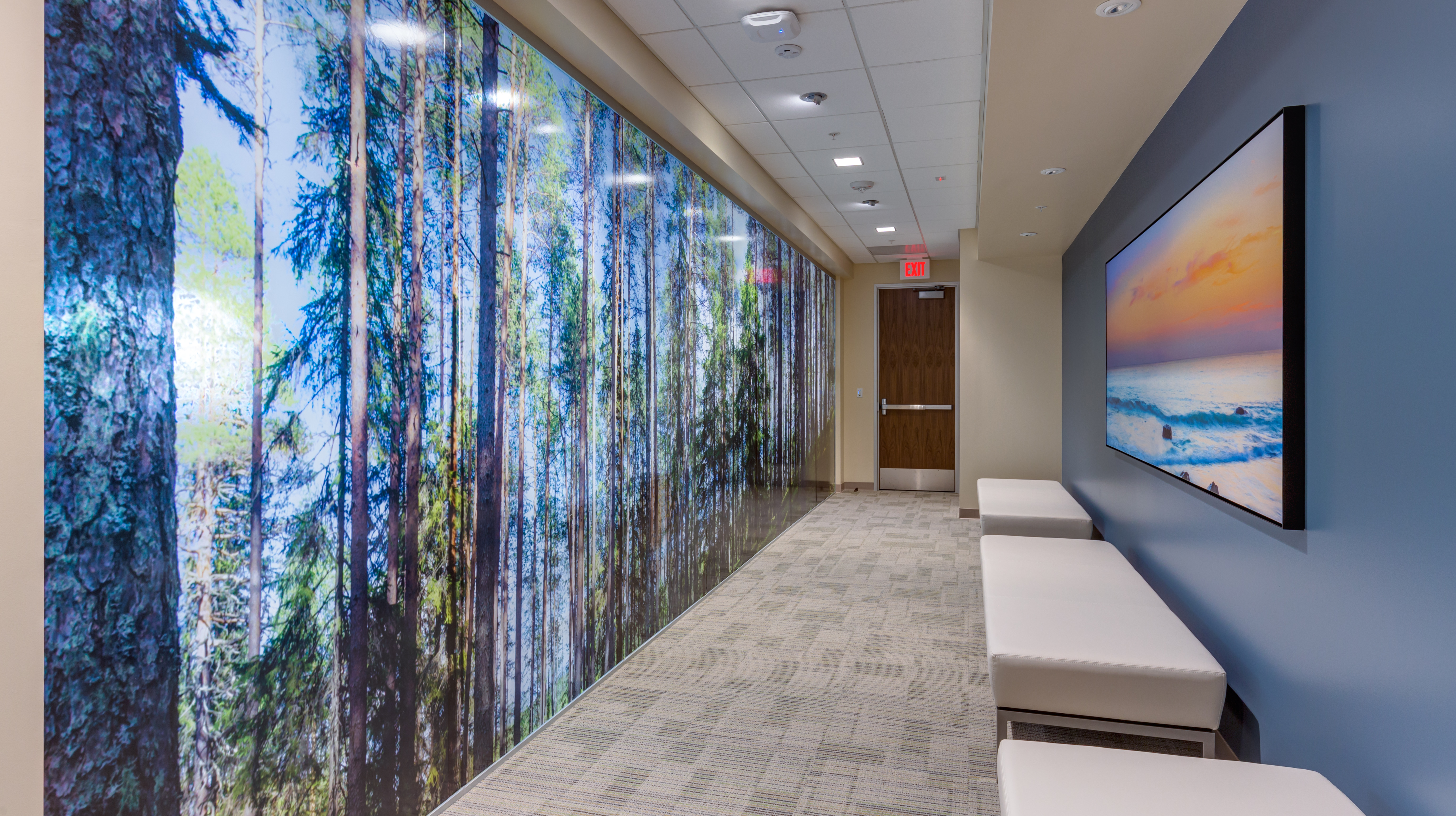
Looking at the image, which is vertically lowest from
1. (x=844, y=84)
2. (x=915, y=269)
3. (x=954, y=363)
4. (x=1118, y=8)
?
(x=954, y=363)

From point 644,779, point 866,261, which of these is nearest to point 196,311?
point 644,779

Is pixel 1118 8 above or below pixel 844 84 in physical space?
below

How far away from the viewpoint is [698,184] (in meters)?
4.80

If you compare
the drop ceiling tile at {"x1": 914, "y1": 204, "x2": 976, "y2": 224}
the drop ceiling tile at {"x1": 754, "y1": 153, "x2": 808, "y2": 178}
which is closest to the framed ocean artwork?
the drop ceiling tile at {"x1": 754, "y1": 153, "x2": 808, "y2": 178}

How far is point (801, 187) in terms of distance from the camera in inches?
242

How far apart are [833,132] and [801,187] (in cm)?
136

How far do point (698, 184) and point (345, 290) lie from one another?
307 cm

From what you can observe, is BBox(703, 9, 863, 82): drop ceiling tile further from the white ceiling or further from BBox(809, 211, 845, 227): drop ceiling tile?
BBox(809, 211, 845, 227): drop ceiling tile

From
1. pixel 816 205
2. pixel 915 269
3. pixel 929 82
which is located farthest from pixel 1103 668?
pixel 915 269

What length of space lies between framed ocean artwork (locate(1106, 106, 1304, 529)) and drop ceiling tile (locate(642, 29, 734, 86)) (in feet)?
7.13

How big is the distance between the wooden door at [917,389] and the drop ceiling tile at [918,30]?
6.48m

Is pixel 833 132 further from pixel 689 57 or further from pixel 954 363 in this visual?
pixel 954 363

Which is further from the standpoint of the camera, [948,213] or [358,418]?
[948,213]

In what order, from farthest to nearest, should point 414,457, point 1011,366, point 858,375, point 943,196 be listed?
point 858,375
point 1011,366
point 943,196
point 414,457
